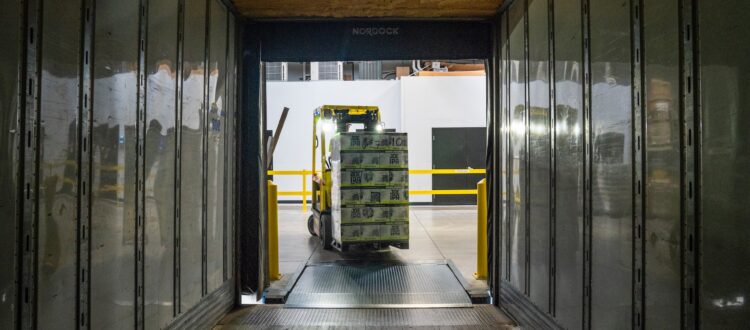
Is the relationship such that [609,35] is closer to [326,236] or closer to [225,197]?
[225,197]

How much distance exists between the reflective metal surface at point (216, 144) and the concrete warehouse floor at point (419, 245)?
4.72 feet

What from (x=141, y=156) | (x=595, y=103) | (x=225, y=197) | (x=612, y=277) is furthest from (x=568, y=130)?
(x=225, y=197)

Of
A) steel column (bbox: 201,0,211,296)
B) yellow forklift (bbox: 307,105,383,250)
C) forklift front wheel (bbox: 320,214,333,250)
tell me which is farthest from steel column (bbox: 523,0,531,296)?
forklift front wheel (bbox: 320,214,333,250)

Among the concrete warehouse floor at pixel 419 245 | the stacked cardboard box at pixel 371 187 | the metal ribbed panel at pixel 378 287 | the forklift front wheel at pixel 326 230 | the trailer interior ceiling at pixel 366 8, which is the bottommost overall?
the metal ribbed panel at pixel 378 287

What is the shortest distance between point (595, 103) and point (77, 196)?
3.34 meters

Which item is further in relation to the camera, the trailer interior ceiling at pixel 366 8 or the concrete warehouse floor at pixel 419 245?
the concrete warehouse floor at pixel 419 245

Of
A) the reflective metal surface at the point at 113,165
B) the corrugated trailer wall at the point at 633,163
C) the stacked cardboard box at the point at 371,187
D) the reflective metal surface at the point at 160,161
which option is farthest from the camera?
the stacked cardboard box at the point at 371,187

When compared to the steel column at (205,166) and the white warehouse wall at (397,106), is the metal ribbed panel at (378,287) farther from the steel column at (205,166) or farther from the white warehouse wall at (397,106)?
the white warehouse wall at (397,106)

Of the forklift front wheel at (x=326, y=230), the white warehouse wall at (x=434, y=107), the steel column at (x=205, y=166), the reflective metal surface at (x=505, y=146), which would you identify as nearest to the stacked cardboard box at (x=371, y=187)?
the forklift front wheel at (x=326, y=230)

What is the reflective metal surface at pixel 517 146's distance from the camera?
4375 millimetres

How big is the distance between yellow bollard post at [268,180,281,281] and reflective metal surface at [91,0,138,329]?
9.47ft

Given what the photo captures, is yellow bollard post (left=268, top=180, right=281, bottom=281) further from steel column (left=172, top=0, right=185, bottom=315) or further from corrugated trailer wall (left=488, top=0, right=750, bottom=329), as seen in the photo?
corrugated trailer wall (left=488, top=0, right=750, bottom=329)

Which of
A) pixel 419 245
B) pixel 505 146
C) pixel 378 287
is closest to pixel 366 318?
pixel 378 287

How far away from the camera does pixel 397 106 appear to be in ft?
48.4
